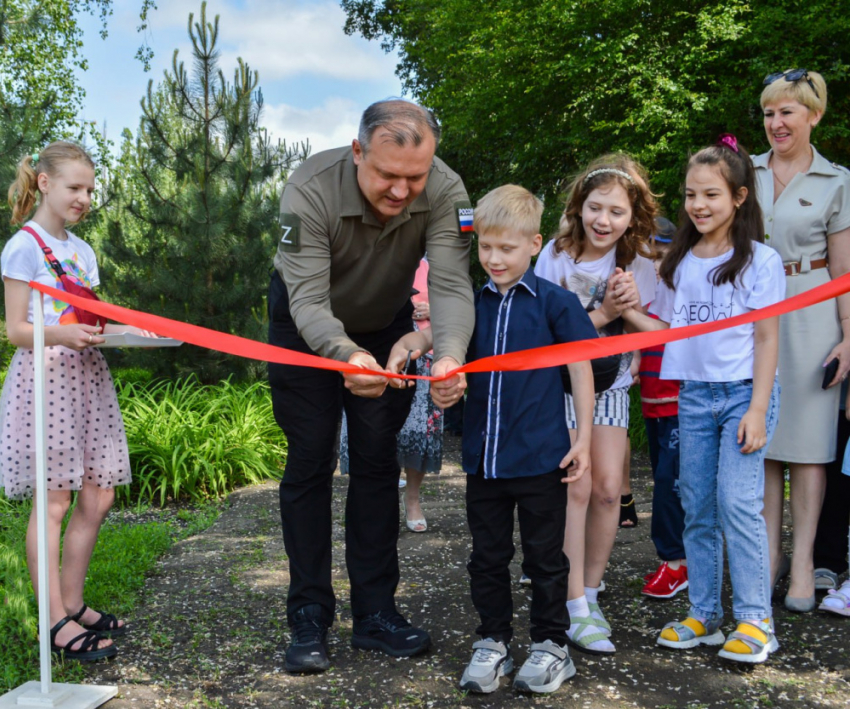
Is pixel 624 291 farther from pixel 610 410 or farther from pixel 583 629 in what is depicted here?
pixel 583 629

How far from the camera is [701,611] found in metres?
3.38

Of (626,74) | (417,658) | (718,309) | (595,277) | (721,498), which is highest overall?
(626,74)

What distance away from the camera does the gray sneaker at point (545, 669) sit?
294cm

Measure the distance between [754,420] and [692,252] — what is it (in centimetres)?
71

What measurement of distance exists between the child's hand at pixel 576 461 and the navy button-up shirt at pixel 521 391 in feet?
0.11

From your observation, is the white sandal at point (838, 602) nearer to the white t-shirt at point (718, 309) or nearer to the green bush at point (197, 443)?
the white t-shirt at point (718, 309)

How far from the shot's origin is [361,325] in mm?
3434

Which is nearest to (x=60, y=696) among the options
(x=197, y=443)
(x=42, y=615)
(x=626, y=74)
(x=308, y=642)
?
(x=42, y=615)

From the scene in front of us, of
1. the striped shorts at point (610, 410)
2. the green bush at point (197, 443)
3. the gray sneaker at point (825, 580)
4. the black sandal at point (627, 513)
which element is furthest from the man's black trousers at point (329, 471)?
the green bush at point (197, 443)

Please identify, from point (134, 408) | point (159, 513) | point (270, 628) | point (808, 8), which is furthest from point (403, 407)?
point (808, 8)

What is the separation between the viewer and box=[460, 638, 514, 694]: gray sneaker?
2.97 meters

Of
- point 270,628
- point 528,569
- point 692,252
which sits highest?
point 692,252

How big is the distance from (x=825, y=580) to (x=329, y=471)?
234cm

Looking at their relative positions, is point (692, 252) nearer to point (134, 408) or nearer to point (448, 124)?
point (134, 408)
